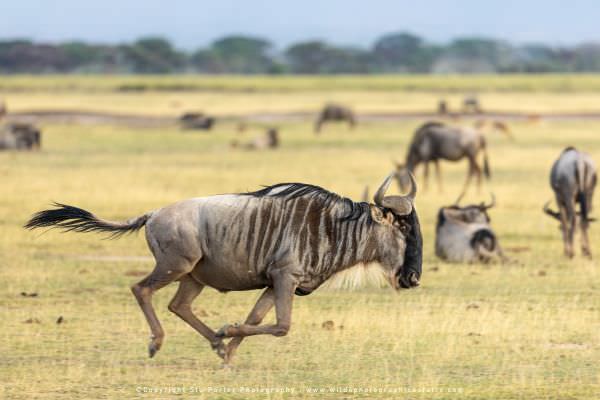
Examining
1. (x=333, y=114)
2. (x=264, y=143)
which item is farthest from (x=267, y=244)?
(x=333, y=114)

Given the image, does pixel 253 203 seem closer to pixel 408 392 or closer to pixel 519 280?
pixel 408 392

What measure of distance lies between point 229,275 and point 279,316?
56 centimetres

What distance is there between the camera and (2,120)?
53.9 meters

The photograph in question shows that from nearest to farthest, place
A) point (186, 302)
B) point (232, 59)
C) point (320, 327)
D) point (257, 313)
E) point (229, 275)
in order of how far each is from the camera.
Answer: point (257, 313) → point (229, 275) → point (186, 302) → point (320, 327) → point (232, 59)

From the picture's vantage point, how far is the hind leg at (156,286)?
970cm

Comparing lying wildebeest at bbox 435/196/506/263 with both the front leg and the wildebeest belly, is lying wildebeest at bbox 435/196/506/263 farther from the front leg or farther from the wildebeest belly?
the front leg

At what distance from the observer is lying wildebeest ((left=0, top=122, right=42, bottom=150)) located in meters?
39.3

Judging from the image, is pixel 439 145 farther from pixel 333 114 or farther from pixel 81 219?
pixel 333 114

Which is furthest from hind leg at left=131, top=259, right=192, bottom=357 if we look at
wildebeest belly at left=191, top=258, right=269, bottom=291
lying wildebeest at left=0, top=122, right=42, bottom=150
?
lying wildebeest at left=0, top=122, right=42, bottom=150

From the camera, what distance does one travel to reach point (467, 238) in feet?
55.0

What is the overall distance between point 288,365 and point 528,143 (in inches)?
1404

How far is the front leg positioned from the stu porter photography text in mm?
391

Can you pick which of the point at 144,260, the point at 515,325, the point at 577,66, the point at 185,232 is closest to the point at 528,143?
the point at 144,260

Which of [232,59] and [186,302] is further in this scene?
[232,59]
